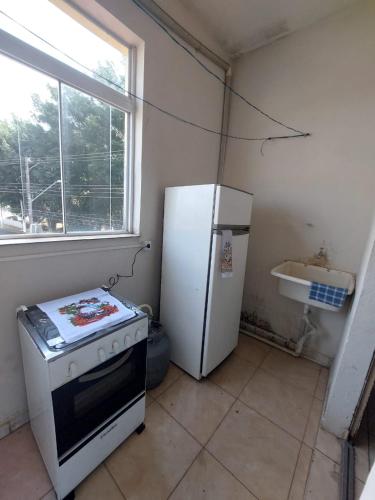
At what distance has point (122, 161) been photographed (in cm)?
160

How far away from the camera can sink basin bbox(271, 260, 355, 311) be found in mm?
1640

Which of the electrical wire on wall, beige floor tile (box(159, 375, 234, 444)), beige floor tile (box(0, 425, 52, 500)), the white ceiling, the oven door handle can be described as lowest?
beige floor tile (box(0, 425, 52, 500))

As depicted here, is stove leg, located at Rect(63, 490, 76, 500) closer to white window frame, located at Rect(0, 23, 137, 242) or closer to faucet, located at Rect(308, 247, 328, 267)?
white window frame, located at Rect(0, 23, 137, 242)

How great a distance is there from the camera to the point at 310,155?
183cm

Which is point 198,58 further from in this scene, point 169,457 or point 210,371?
point 169,457

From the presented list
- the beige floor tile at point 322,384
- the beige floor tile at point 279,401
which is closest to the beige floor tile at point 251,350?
the beige floor tile at point 279,401

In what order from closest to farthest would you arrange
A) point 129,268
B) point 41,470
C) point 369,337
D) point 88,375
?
point 88,375
point 41,470
point 369,337
point 129,268

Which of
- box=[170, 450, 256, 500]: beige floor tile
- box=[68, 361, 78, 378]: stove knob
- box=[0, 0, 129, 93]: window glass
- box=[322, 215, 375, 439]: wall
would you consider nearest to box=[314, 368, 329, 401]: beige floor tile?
box=[322, 215, 375, 439]: wall

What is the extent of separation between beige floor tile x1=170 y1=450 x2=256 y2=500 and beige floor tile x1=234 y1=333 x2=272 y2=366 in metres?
0.92

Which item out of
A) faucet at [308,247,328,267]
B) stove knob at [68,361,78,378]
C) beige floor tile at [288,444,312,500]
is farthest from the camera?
faucet at [308,247,328,267]

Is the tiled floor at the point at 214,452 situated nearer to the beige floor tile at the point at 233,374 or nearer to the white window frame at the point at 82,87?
the beige floor tile at the point at 233,374

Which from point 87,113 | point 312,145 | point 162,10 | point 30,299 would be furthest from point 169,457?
point 162,10

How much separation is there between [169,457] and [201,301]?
863 mm

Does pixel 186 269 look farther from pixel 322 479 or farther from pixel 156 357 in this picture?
pixel 322 479
